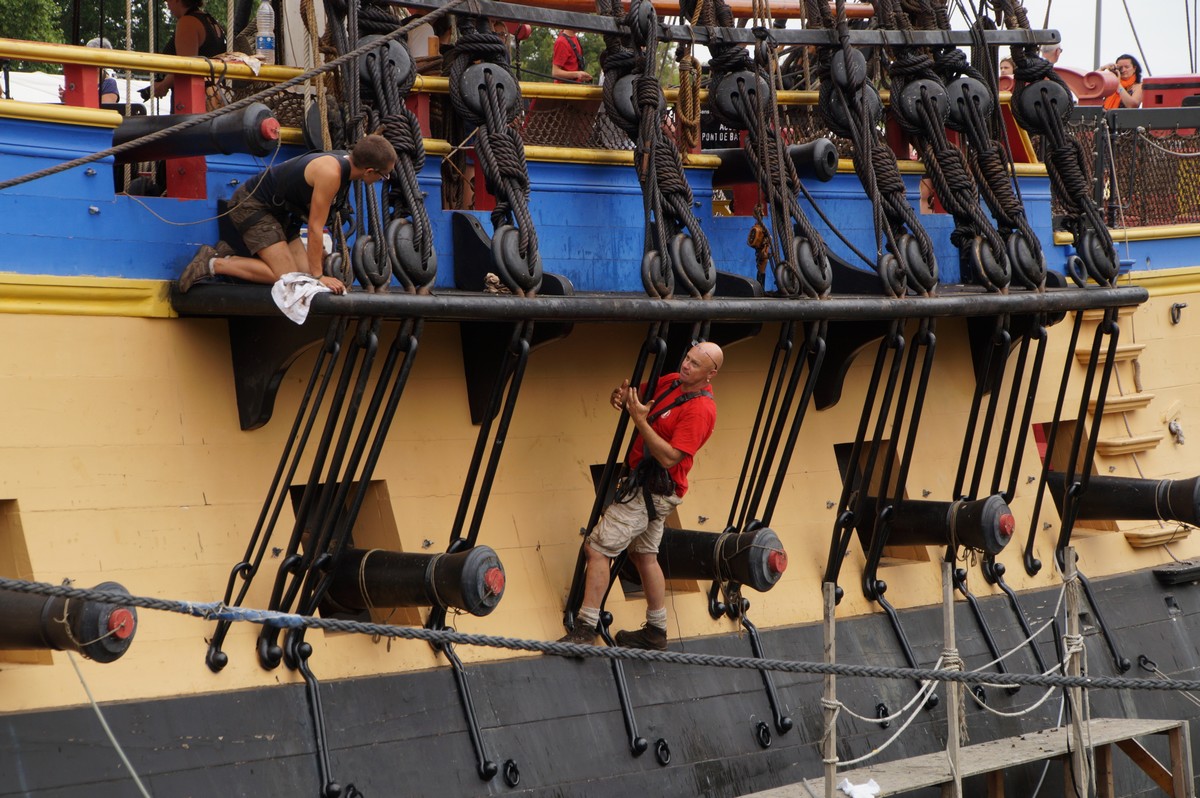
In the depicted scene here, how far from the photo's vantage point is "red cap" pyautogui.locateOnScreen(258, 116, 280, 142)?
6465 mm

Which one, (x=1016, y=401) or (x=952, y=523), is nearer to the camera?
(x=952, y=523)

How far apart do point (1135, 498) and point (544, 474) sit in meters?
3.96

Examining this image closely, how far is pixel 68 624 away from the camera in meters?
5.66

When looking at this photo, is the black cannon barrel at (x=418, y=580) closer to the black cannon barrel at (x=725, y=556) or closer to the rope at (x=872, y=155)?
the black cannon barrel at (x=725, y=556)

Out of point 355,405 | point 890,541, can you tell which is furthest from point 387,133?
point 890,541

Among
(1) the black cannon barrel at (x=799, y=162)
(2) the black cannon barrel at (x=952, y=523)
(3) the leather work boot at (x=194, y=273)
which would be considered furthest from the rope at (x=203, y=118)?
(2) the black cannon barrel at (x=952, y=523)

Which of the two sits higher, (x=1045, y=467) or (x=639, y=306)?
(x=639, y=306)

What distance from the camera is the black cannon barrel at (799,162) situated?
28.2 feet

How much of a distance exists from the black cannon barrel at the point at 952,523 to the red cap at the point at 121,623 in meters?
4.61

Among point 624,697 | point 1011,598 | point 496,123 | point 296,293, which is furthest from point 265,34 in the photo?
point 1011,598

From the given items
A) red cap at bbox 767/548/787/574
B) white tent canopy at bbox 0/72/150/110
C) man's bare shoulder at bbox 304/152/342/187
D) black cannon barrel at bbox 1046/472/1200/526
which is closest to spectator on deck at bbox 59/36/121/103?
man's bare shoulder at bbox 304/152/342/187

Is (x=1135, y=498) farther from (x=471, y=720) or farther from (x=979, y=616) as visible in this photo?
(x=471, y=720)

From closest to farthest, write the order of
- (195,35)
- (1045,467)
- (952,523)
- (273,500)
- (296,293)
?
(296,293), (273,500), (195,35), (952,523), (1045,467)

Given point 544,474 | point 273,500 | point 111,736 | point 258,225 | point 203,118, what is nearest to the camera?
point 111,736
